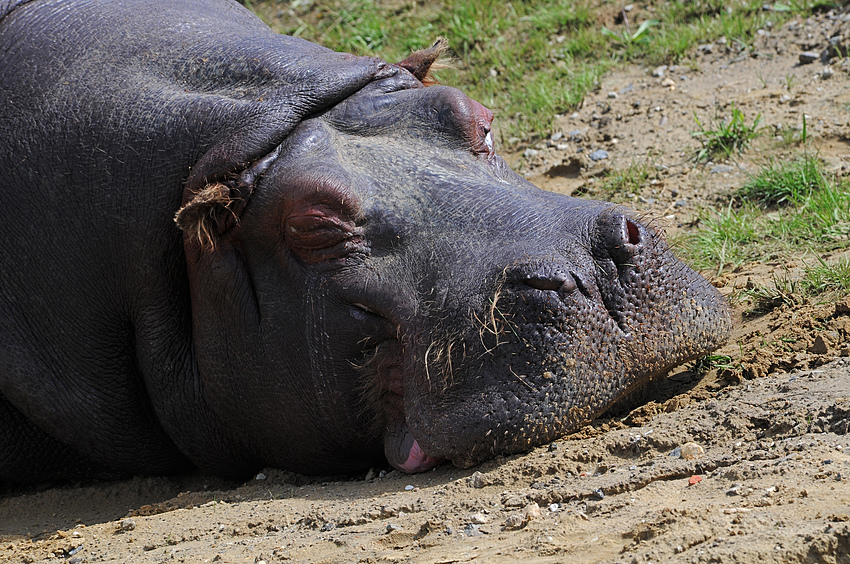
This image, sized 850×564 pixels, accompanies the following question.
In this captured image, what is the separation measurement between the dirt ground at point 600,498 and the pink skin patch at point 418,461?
0.03 meters

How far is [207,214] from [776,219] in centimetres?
330

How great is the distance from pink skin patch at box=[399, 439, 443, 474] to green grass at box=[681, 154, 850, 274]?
2.25 meters

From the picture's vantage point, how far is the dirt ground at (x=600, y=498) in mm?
2715

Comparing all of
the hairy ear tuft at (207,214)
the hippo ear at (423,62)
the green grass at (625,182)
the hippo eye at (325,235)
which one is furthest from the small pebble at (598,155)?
the hairy ear tuft at (207,214)

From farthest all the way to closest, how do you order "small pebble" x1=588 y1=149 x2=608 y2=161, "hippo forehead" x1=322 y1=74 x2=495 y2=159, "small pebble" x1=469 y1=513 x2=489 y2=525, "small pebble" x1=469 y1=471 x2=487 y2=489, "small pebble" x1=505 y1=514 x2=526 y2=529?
"small pebble" x1=588 y1=149 x2=608 y2=161 < "hippo forehead" x1=322 y1=74 x2=495 y2=159 < "small pebble" x1=469 y1=471 x2=487 y2=489 < "small pebble" x1=469 y1=513 x2=489 y2=525 < "small pebble" x1=505 y1=514 x2=526 y2=529

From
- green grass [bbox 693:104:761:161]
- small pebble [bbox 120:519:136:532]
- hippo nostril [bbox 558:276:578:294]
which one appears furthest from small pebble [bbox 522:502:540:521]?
green grass [bbox 693:104:761:161]

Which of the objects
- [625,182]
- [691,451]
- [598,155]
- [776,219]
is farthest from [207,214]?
[598,155]

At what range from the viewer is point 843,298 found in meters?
4.48

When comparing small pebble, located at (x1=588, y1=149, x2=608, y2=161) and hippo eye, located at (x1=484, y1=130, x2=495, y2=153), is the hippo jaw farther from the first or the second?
small pebble, located at (x1=588, y1=149, x2=608, y2=161)

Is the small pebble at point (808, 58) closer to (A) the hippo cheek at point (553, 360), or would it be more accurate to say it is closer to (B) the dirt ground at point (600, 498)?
(B) the dirt ground at point (600, 498)

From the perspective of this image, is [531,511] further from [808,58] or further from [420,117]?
[808,58]

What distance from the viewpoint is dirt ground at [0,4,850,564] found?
2.71m

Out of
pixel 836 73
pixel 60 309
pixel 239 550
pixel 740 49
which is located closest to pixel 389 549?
pixel 239 550

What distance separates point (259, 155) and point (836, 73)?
4.82 metres
